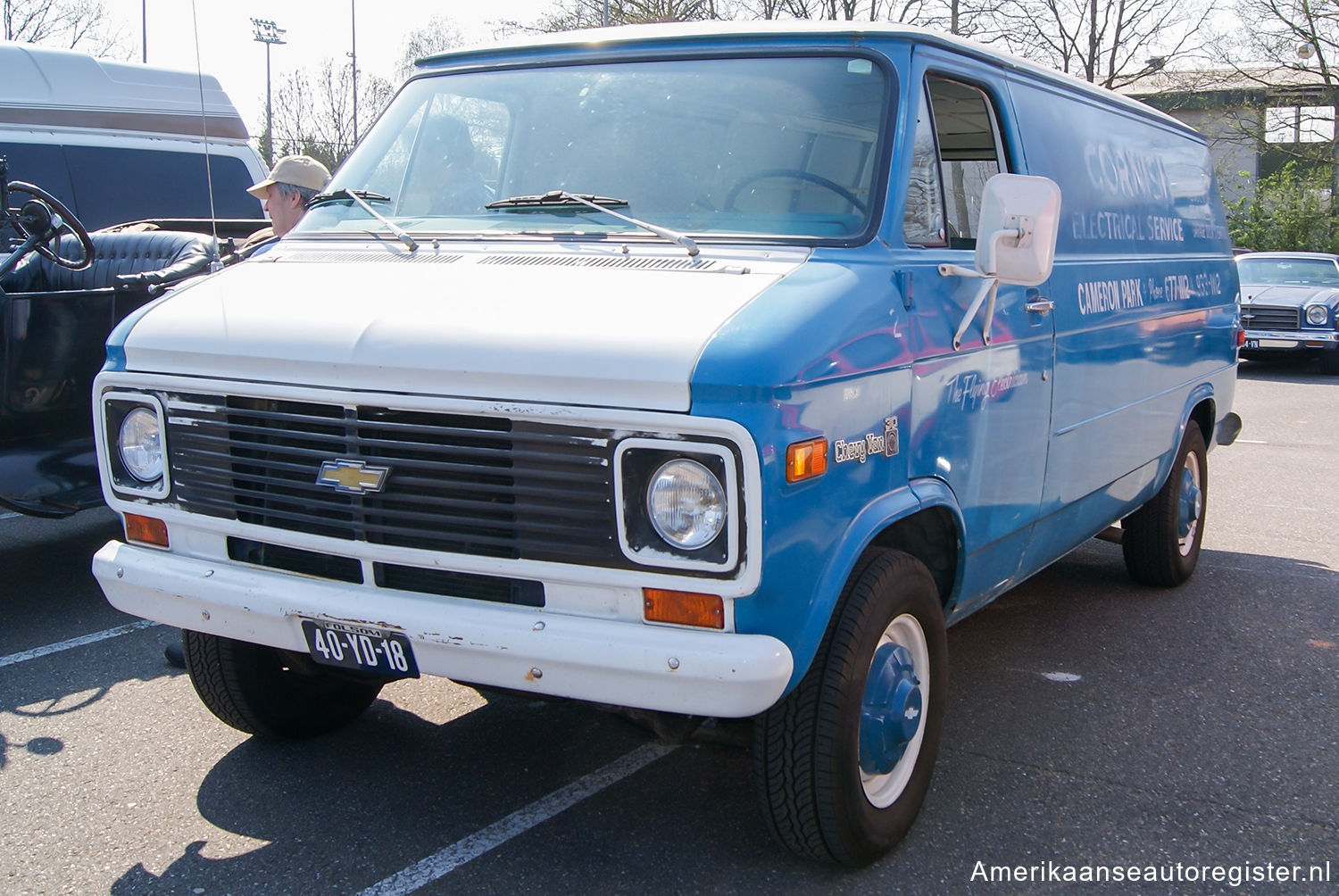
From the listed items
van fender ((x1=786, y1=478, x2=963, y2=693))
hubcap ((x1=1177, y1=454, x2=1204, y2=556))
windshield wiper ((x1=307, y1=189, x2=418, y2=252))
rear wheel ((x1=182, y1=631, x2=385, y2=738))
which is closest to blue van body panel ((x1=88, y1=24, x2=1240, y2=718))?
van fender ((x1=786, y1=478, x2=963, y2=693))

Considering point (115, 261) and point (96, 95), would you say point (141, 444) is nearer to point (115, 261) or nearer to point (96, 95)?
point (115, 261)

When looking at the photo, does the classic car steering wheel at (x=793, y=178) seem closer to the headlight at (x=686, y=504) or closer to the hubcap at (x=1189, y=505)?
the headlight at (x=686, y=504)

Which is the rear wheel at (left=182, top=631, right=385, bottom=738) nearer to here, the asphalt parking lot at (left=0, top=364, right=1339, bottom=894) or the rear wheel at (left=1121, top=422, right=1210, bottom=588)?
the asphalt parking lot at (left=0, top=364, right=1339, bottom=894)

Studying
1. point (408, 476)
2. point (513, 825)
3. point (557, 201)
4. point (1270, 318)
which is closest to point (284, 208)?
point (557, 201)

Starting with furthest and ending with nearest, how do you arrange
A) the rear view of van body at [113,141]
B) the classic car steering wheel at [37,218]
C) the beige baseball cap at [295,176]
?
the rear view of van body at [113,141] → the beige baseball cap at [295,176] → the classic car steering wheel at [37,218]

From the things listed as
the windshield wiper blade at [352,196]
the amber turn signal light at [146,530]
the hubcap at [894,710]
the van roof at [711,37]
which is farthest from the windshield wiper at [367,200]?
the hubcap at [894,710]

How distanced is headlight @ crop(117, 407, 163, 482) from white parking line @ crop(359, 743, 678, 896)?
128 cm

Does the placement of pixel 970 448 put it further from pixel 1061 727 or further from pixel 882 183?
pixel 1061 727

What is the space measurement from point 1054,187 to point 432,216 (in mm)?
1901

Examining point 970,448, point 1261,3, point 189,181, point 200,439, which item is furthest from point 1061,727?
point 1261,3

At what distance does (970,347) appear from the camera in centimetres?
362

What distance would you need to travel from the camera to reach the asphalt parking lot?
327 cm

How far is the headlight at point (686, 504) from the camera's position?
2.73m

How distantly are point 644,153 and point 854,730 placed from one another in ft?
5.91
